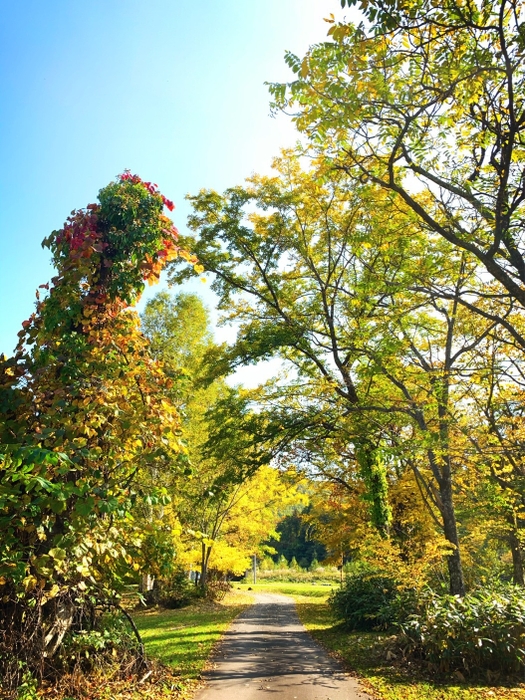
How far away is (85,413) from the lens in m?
4.57

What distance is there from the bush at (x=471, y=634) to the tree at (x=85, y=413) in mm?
5575

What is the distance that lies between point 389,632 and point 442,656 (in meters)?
4.11

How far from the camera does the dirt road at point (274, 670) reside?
6723 mm

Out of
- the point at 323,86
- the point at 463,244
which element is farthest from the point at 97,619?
the point at 323,86

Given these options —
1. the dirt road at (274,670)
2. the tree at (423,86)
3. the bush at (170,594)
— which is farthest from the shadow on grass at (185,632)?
the tree at (423,86)

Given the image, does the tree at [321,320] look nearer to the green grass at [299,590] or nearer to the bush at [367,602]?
the bush at [367,602]

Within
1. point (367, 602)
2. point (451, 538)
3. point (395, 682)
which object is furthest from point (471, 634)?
point (367, 602)

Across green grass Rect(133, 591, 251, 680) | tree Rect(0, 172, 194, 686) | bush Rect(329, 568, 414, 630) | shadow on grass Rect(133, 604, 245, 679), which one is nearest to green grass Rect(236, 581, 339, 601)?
green grass Rect(133, 591, 251, 680)

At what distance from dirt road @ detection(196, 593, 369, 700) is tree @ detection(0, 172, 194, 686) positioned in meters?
2.95

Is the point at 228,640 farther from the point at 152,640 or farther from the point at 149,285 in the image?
the point at 149,285

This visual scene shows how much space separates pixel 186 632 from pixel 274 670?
16.1 feet

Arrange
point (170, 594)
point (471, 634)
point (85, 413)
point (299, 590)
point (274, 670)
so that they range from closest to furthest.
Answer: point (85, 413), point (471, 634), point (274, 670), point (170, 594), point (299, 590)

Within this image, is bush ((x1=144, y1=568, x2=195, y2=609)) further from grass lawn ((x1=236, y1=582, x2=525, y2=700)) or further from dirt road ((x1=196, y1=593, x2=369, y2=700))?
grass lawn ((x1=236, y1=582, x2=525, y2=700))

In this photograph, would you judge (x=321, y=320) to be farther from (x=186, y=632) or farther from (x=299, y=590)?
(x=299, y=590)
